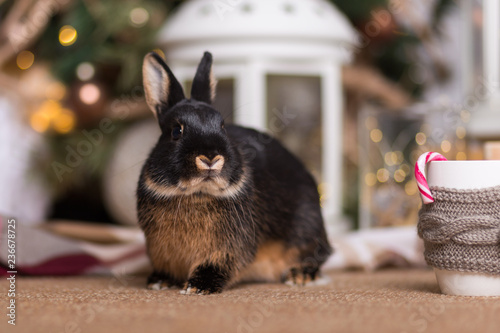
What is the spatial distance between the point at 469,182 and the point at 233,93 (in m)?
0.77

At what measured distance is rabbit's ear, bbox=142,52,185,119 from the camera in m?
0.89

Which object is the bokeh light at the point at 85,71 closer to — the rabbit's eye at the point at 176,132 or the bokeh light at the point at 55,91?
the bokeh light at the point at 55,91

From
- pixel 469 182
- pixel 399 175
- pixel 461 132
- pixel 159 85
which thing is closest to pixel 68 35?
pixel 159 85

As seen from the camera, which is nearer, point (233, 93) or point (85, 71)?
point (233, 93)

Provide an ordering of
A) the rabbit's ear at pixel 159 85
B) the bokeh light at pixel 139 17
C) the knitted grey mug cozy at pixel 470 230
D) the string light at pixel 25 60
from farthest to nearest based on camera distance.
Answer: the string light at pixel 25 60 < the bokeh light at pixel 139 17 < the rabbit's ear at pixel 159 85 < the knitted grey mug cozy at pixel 470 230

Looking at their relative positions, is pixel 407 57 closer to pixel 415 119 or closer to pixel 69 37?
pixel 415 119

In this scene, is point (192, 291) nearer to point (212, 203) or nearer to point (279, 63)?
point (212, 203)

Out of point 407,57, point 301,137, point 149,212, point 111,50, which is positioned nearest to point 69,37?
point 111,50

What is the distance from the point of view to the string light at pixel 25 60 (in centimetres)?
170

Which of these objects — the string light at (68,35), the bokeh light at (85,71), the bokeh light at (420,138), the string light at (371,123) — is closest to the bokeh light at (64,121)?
the bokeh light at (85,71)

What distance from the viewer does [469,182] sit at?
0.76 m

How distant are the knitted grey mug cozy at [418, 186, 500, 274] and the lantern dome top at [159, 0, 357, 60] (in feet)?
2.42

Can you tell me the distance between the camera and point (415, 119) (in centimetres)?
157

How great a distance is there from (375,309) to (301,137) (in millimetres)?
856
